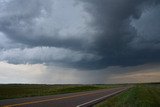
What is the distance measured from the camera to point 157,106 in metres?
18.5

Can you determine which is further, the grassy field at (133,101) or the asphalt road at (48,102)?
the grassy field at (133,101)

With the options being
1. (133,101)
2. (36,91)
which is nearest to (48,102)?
(133,101)

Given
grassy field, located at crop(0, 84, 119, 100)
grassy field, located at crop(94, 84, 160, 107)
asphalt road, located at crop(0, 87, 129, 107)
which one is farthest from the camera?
grassy field, located at crop(0, 84, 119, 100)

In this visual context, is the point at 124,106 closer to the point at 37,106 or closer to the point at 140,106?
the point at 140,106

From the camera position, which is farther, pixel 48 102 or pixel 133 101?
pixel 133 101

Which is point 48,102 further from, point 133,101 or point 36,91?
point 36,91

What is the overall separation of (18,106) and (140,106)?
7.43 meters

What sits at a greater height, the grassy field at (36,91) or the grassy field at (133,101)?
the grassy field at (36,91)

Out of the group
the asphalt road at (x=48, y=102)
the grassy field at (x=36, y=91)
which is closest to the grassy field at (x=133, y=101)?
the asphalt road at (x=48, y=102)

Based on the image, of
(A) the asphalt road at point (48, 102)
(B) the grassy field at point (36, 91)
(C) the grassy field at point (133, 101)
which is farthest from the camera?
(B) the grassy field at point (36, 91)

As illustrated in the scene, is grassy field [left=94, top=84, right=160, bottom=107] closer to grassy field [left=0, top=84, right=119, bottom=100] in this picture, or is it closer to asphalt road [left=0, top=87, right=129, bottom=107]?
asphalt road [left=0, top=87, right=129, bottom=107]

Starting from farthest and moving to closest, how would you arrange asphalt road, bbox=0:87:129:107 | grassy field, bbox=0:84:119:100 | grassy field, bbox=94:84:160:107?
1. grassy field, bbox=0:84:119:100
2. grassy field, bbox=94:84:160:107
3. asphalt road, bbox=0:87:129:107

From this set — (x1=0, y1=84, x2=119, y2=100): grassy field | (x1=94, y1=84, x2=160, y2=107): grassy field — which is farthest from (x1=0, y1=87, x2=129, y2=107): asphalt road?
(x1=0, y1=84, x2=119, y2=100): grassy field

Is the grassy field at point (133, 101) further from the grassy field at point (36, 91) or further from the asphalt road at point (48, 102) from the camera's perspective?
the grassy field at point (36, 91)
